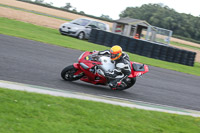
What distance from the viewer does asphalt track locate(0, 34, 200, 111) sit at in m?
7.67

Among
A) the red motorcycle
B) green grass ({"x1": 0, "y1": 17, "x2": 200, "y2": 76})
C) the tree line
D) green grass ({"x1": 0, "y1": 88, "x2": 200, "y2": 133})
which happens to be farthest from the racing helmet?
the tree line

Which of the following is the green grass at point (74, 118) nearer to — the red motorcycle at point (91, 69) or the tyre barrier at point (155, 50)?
the red motorcycle at point (91, 69)

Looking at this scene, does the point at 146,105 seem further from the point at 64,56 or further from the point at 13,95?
the point at 64,56

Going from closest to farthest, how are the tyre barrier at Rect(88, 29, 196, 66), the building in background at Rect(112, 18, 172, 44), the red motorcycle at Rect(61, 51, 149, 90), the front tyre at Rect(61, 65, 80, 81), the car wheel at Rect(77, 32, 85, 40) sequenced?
Result: the red motorcycle at Rect(61, 51, 149, 90), the front tyre at Rect(61, 65, 80, 81), the tyre barrier at Rect(88, 29, 196, 66), the car wheel at Rect(77, 32, 85, 40), the building in background at Rect(112, 18, 172, 44)

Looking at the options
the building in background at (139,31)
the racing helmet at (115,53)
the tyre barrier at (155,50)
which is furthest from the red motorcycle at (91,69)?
the building in background at (139,31)

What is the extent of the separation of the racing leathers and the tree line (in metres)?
68.5

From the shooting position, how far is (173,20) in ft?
255

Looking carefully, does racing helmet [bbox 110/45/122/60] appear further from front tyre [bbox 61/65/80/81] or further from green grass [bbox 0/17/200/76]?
green grass [bbox 0/17/200/76]

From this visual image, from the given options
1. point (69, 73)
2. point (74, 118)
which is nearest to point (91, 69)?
point (69, 73)

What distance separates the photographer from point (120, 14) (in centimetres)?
9606

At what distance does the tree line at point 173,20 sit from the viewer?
74062 millimetres

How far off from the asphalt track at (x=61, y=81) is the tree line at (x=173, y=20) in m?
65.4

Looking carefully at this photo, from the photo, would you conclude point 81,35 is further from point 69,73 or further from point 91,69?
point 91,69

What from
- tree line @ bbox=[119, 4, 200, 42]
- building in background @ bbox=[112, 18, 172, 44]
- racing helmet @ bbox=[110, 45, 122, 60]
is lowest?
racing helmet @ bbox=[110, 45, 122, 60]
